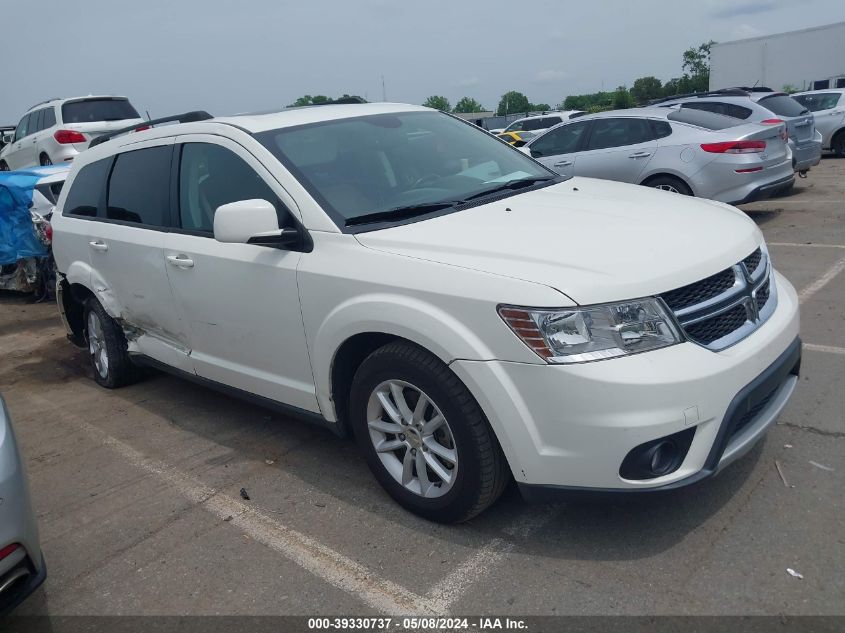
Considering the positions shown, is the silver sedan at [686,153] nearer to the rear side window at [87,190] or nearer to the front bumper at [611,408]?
the rear side window at [87,190]

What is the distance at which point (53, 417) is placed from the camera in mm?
5223

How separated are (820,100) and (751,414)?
53.2 ft

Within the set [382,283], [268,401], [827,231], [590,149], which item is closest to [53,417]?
[268,401]

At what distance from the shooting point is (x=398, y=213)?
139 inches

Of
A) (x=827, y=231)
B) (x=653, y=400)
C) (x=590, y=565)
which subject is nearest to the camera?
(x=653, y=400)

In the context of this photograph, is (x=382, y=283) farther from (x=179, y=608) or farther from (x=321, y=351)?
(x=179, y=608)

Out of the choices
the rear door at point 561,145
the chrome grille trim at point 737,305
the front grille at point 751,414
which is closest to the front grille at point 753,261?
the chrome grille trim at point 737,305

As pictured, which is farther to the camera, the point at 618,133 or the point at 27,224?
the point at 618,133

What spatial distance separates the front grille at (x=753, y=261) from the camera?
323cm

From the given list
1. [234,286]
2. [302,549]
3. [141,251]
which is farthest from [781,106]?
[302,549]

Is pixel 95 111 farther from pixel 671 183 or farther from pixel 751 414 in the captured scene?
pixel 751 414

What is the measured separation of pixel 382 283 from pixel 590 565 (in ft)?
4.54

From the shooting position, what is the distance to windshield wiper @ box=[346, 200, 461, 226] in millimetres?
3482

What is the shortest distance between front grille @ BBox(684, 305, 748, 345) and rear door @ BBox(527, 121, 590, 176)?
7.36 meters
